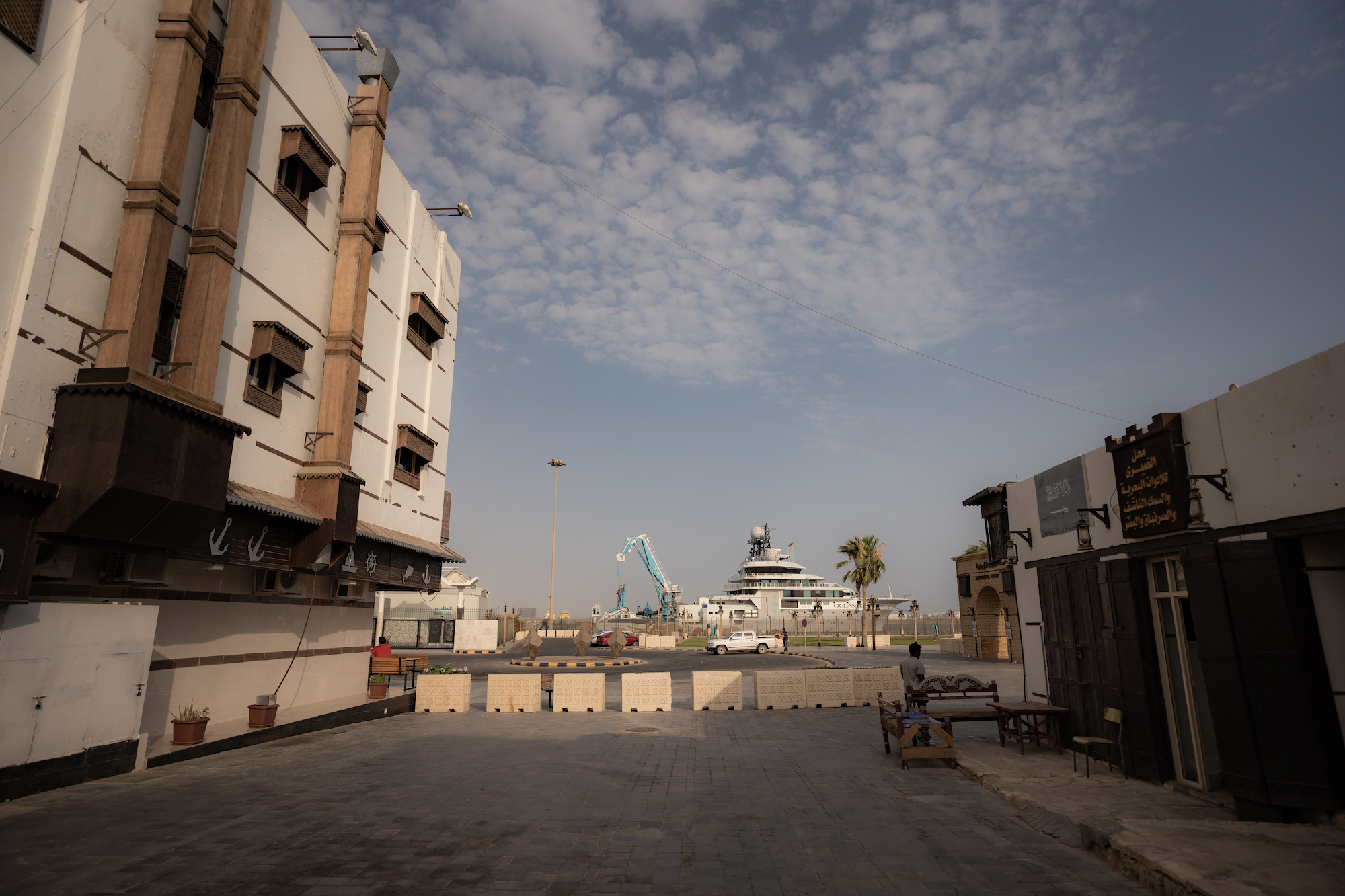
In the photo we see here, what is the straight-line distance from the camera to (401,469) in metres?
18.9

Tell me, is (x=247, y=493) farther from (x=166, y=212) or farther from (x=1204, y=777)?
(x=1204, y=777)

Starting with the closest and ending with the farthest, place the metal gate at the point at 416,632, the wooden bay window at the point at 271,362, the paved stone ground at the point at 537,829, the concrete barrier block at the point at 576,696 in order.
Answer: the paved stone ground at the point at 537,829 → the wooden bay window at the point at 271,362 → the concrete barrier block at the point at 576,696 → the metal gate at the point at 416,632

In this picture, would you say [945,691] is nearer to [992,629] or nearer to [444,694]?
[444,694]

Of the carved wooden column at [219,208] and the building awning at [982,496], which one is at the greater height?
the carved wooden column at [219,208]

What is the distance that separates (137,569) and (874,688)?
15.9 m

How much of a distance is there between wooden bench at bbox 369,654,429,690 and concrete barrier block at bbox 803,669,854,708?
434 inches

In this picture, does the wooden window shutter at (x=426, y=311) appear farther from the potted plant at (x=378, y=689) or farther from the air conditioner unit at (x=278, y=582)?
the potted plant at (x=378, y=689)

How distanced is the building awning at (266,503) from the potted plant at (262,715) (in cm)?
335

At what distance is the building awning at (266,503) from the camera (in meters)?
10.8

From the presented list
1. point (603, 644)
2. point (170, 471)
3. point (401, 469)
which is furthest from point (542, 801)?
point (603, 644)

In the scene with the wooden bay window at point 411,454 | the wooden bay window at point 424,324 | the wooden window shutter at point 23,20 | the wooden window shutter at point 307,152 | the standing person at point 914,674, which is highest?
the wooden window shutter at point 307,152

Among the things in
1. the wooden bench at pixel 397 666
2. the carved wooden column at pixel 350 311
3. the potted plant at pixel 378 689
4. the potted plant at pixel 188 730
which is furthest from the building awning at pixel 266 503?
the wooden bench at pixel 397 666

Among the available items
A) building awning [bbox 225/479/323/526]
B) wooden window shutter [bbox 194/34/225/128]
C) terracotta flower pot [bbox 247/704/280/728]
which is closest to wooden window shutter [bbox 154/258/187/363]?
building awning [bbox 225/479/323/526]

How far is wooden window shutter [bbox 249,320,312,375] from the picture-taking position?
12.5 m
